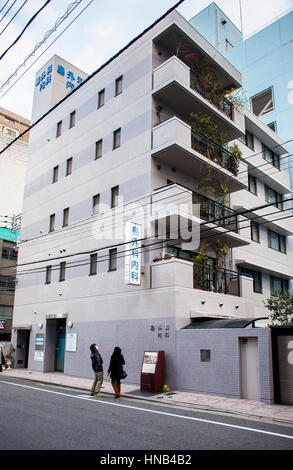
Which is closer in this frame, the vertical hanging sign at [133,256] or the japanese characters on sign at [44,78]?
the vertical hanging sign at [133,256]

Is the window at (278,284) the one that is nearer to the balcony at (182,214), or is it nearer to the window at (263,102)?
the balcony at (182,214)

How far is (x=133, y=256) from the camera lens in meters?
16.5

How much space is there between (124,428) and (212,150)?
15299 mm

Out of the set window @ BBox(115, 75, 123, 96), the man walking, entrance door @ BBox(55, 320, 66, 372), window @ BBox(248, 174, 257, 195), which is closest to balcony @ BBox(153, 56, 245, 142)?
window @ BBox(115, 75, 123, 96)

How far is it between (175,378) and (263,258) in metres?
13.2

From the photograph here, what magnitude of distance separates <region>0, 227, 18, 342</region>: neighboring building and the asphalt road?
32.7m

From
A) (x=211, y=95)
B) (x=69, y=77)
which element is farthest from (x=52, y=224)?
(x=211, y=95)

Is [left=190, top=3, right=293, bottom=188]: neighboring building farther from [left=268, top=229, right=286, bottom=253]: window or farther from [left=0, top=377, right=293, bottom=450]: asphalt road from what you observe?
[left=0, top=377, right=293, bottom=450]: asphalt road

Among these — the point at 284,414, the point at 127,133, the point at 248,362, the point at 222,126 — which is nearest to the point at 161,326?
the point at 248,362

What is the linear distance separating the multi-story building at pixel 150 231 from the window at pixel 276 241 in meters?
1.00

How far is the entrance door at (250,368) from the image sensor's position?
1262 cm

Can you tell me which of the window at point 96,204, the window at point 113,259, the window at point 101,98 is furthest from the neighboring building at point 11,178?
the window at point 113,259

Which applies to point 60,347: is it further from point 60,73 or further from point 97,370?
point 60,73

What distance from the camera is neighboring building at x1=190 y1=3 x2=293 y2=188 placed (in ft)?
98.6
